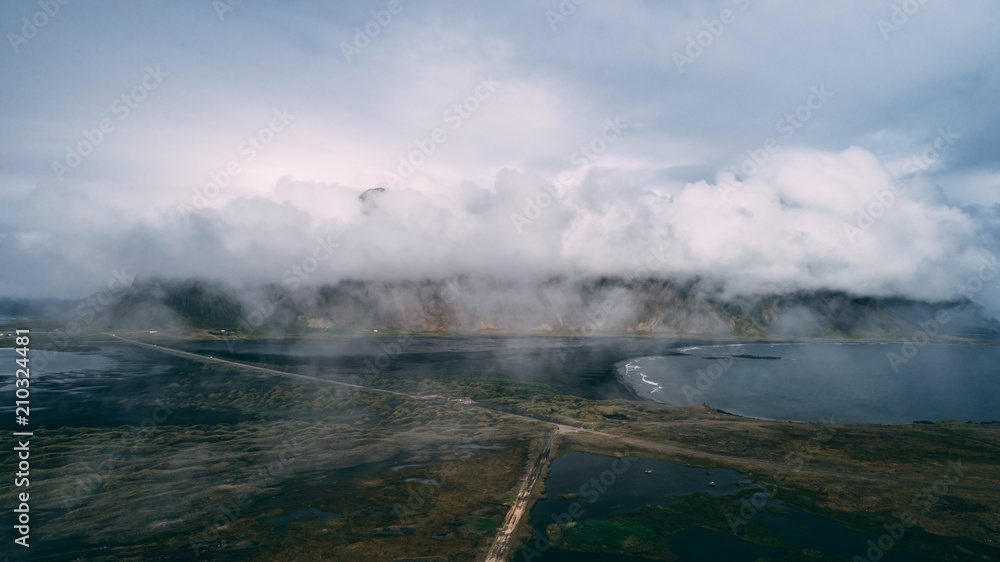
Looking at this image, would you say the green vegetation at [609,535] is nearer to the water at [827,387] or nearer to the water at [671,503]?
the water at [671,503]

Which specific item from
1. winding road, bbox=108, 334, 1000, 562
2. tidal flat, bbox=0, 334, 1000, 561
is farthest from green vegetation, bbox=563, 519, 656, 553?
winding road, bbox=108, 334, 1000, 562

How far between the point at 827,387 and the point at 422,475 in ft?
399

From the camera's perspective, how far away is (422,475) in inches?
1791

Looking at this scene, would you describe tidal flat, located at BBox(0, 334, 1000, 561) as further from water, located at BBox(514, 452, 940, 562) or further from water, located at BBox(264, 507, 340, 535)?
water, located at BBox(514, 452, 940, 562)

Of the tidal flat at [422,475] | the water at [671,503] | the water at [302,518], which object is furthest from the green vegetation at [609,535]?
the water at [302,518]

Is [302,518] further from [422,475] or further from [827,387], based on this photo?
[827,387]

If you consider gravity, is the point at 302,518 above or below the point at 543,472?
above

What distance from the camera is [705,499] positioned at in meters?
39.7

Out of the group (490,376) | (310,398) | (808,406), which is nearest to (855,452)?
(808,406)

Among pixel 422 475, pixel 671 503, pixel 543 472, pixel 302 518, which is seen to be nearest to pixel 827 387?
pixel 671 503

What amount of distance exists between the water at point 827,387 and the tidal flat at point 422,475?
1868 cm

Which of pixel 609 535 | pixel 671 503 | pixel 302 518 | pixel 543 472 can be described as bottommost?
pixel 543 472

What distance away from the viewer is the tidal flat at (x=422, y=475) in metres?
32.2

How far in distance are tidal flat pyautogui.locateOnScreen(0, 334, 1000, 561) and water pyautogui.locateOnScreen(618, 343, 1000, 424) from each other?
61.3 ft
